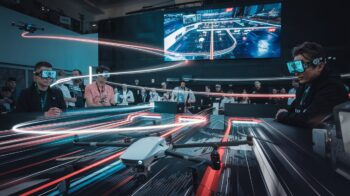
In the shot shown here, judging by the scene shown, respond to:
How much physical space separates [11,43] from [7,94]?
3.26m

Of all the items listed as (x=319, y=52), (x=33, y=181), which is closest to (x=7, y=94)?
(x=33, y=181)

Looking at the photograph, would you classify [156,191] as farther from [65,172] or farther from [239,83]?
[239,83]

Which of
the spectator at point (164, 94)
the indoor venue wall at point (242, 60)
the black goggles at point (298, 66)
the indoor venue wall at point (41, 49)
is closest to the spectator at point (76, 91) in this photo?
the spectator at point (164, 94)

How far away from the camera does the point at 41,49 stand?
7.93 meters

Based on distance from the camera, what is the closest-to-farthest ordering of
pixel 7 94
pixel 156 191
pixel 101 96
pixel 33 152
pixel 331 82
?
pixel 156 191 < pixel 33 152 < pixel 331 82 < pixel 101 96 < pixel 7 94

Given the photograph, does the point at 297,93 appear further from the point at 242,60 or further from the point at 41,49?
the point at 41,49

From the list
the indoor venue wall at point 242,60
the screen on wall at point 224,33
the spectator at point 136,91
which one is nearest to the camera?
the indoor venue wall at point 242,60

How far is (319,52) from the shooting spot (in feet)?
5.62

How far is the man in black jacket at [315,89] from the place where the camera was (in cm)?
153

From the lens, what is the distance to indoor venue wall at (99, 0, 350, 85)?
6938mm

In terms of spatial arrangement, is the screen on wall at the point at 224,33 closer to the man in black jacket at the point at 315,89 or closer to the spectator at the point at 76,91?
the spectator at the point at 76,91

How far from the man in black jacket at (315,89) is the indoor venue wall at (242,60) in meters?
6.10

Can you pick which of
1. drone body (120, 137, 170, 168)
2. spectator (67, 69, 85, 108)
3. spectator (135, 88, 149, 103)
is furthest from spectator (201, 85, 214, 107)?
drone body (120, 137, 170, 168)

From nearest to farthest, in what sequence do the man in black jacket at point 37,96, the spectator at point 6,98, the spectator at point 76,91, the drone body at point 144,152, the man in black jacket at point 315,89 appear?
the drone body at point 144,152 → the man in black jacket at point 315,89 → the man in black jacket at point 37,96 → the spectator at point 6,98 → the spectator at point 76,91
